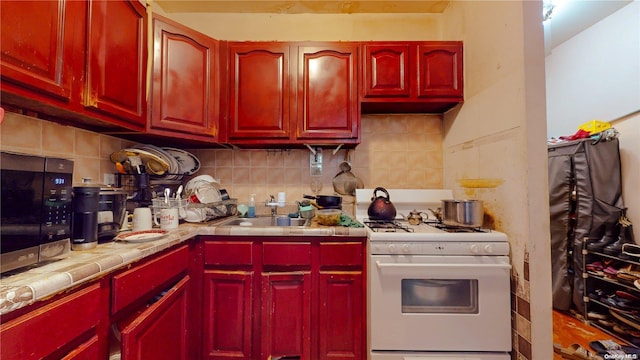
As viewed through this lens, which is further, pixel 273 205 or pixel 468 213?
pixel 273 205

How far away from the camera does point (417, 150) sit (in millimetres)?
1949

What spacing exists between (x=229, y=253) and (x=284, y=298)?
16.0 inches

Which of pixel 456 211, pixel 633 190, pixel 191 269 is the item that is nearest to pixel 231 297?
pixel 191 269

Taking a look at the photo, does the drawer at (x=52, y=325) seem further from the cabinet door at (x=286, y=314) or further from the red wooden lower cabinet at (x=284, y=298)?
the cabinet door at (x=286, y=314)

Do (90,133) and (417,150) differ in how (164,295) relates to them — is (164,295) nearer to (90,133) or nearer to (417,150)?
(90,133)

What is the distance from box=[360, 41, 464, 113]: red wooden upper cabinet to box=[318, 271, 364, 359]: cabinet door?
1.22m

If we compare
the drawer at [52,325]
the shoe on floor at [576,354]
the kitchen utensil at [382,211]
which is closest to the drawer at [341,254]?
the kitchen utensil at [382,211]

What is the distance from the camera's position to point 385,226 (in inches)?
55.4

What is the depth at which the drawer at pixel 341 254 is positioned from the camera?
1301 millimetres

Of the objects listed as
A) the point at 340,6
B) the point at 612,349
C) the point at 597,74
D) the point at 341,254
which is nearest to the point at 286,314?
the point at 341,254

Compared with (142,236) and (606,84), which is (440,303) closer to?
(142,236)

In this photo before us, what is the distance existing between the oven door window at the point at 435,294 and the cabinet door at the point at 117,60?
1.69 meters

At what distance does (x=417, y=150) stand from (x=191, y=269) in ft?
6.09

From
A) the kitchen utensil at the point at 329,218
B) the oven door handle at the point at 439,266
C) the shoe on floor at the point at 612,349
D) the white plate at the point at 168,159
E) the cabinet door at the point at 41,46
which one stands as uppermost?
the cabinet door at the point at 41,46
